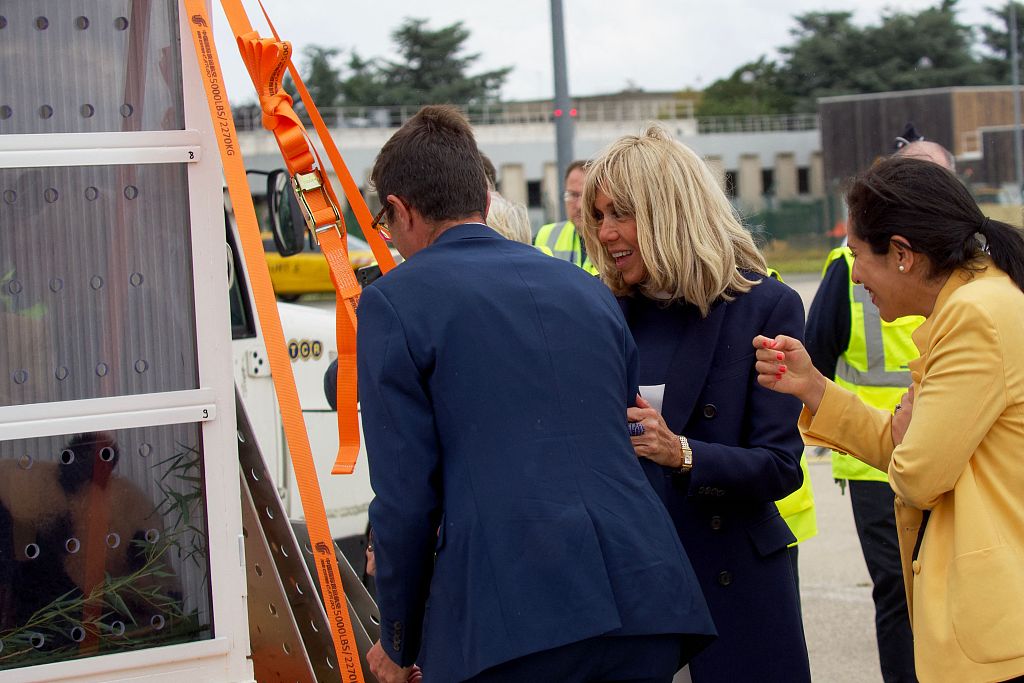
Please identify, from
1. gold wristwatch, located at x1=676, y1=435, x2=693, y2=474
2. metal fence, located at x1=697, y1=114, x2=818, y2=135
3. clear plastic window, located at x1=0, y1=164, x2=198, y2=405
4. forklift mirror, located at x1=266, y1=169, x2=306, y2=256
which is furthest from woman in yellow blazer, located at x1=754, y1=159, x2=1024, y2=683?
metal fence, located at x1=697, y1=114, x2=818, y2=135

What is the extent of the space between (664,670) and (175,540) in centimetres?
109

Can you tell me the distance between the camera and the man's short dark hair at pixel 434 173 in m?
2.33

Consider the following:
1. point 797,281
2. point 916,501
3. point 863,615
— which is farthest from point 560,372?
point 797,281

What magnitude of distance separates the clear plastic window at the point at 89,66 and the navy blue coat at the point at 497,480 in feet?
2.42

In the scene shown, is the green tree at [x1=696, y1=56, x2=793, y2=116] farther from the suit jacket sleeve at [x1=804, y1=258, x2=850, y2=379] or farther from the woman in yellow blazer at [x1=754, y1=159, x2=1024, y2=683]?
the woman in yellow blazer at [x1=754, y1=159, x2=1024, y2=683]

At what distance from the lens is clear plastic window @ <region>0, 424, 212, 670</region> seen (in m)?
2.47

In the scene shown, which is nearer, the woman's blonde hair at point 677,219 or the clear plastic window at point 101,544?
the clear plastic window at point 101,544

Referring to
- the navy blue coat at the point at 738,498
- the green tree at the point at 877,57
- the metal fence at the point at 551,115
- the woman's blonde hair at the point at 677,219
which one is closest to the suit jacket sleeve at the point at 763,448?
the navy blue coat at the point at 738,498

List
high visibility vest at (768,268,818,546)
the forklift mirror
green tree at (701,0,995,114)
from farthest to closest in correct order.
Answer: green tree at (701,0,995,114) < the forklift mirror < high visibility vest at (768,268,818,546)

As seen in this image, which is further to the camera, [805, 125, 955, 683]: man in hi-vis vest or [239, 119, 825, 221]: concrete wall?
[239, 119, 825, 221]: concrete wall

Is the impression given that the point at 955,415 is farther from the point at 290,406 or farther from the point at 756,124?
the point at 756,124

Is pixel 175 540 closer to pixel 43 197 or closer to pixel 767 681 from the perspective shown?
pixel 43 197

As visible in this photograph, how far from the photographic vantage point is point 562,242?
5.82 m

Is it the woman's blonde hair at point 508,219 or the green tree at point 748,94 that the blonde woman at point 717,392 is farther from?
the green tree at point 748,94
